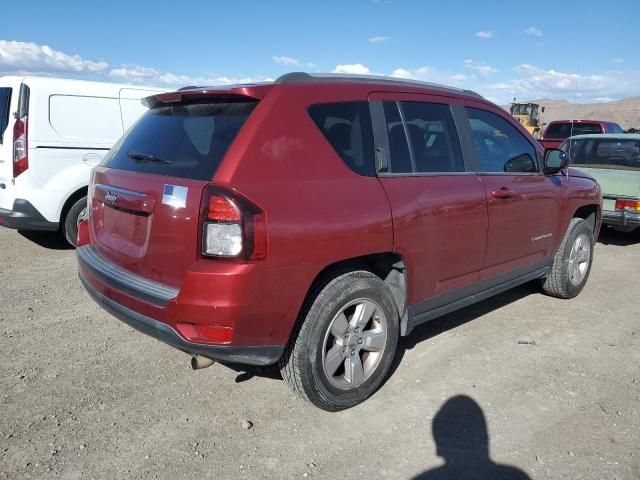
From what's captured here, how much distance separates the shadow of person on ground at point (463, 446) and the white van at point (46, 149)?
16.9 feet

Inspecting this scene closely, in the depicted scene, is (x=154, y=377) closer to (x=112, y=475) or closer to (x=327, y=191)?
(x=112, y=475)

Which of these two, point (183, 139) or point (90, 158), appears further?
point (90, 158)

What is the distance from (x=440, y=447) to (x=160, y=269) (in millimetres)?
1740

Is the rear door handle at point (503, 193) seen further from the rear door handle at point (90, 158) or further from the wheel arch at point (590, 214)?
the rear door handle at point (90, 158)

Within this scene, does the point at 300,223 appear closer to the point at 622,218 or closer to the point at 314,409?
the point at 314,409

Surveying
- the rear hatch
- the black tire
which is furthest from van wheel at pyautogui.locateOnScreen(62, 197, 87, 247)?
the black tire

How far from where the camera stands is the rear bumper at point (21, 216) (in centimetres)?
607

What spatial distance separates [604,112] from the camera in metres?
79.5

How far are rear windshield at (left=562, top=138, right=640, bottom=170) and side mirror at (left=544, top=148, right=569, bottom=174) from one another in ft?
13.7

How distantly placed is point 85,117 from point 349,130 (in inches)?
190

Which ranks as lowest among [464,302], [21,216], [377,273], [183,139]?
[464,302]

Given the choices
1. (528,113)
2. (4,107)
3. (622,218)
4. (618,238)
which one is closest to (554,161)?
(622,218)

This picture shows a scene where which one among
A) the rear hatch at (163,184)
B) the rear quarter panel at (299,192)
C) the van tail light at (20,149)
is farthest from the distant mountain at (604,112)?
the rear hatch at (163,184)

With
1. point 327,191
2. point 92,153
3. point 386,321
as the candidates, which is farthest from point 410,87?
point 92,153
